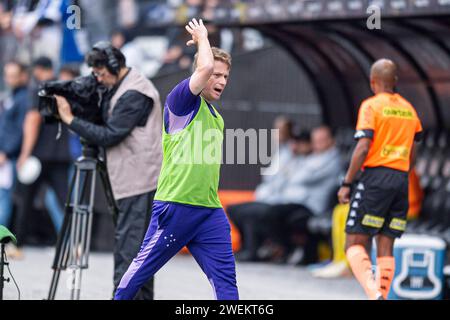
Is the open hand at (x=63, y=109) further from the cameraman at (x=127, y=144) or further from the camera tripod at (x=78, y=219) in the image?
the camera tripod at (x=78, y=219)

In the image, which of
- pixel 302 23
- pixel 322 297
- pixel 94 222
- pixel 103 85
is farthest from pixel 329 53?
pixel 103 85

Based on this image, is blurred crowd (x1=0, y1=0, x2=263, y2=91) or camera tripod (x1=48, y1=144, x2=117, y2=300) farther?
blurred crowd (x1=0, y1=0, x2=263, y2=91)

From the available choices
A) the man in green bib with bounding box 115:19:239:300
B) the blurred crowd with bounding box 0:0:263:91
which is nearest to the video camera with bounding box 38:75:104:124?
the man in green bib with bounding box 115:19:239:300

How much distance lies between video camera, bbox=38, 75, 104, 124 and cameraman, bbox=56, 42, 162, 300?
0.06 m

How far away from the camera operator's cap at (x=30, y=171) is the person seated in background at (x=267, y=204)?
7.37ft

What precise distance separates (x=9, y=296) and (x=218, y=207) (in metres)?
1.99

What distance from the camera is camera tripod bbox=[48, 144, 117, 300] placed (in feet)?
30.7

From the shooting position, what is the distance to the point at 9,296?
29.1 feet

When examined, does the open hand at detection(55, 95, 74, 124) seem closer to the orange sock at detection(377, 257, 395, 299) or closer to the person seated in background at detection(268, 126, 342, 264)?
the orange sock at detection(377, 257, 395, 299)

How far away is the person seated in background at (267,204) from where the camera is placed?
14828mm

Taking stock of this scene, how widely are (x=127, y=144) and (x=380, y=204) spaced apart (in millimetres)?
1948

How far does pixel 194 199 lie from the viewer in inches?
296

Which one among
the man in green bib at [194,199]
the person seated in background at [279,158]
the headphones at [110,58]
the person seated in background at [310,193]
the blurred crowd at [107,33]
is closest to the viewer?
the man in green bib at [194,199]

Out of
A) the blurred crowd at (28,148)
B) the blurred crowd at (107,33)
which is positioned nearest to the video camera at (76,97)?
the blurred crowd at (28,148)
